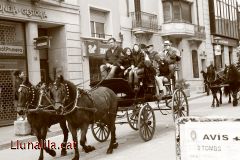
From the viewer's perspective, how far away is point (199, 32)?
3453cm

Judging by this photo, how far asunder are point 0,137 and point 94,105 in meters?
5.89

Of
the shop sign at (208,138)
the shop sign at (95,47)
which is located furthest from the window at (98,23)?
the shop sign at (208,138)

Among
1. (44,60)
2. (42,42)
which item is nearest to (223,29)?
(44,60)

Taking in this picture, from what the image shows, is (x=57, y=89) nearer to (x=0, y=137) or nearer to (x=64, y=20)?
(x=0, y=137)

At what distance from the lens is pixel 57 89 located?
303 inches

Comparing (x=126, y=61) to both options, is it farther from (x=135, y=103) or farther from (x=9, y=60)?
(x=9, y=60)

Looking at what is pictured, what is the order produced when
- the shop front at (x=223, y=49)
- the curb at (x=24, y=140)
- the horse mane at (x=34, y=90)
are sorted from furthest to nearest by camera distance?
the shop front at (x=223, y=49)
the curb at (x=24, y=140)
the horse mane at (x=34, y=90)

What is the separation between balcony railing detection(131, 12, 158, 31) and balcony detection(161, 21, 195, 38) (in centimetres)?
135

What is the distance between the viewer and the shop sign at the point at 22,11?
16344mm

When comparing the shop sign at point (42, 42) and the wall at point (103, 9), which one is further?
the wall at point (103, 9)

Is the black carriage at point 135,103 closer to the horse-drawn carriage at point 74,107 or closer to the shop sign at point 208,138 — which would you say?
the horse-drawn carriage at point 74,107

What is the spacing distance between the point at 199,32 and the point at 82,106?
90.7 feet

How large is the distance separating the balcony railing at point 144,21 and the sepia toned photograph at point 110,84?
2.8 inches

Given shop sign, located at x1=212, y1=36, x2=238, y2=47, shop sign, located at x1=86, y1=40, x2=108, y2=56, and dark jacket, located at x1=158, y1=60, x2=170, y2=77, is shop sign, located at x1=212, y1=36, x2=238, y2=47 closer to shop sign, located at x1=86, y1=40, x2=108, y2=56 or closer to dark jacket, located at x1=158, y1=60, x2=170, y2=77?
shop sign, located at x1=86, y1=40, x2=108, y2=56
